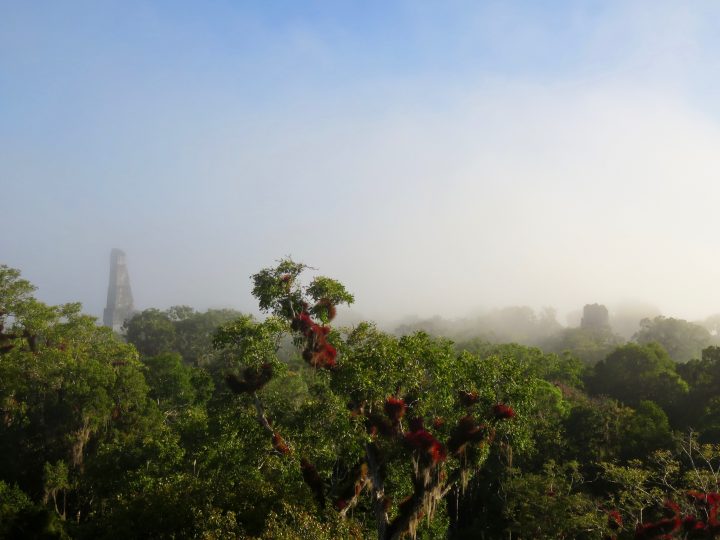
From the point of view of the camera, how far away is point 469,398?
13.7 meters

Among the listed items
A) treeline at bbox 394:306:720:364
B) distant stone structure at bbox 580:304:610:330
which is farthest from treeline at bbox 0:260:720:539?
distant stone structure at bbox 580:304:610:330

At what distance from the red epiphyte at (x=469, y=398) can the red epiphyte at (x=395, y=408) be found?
169 centimetres

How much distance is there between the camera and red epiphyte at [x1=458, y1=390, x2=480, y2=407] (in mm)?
13672

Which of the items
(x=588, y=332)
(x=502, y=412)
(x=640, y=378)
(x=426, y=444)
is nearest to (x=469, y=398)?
(x=502, y=412)

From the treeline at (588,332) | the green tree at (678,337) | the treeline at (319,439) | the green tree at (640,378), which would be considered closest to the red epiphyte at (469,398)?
the treeline at (319,439)

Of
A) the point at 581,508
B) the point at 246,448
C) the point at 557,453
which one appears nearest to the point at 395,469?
the point at 246,448

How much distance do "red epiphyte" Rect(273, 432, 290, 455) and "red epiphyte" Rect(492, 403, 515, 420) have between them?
17.9ft

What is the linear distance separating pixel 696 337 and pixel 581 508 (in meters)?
59.0

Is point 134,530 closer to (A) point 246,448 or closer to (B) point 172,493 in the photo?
(B) point 172,493

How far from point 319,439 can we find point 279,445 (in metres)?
Result: 1.19

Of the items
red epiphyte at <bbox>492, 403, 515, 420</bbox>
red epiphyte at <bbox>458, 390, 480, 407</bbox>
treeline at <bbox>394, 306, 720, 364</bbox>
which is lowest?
treeline at <bbox>394, 306, 720, 364</bbox>

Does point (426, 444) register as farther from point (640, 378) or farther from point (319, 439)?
point (640, 378)

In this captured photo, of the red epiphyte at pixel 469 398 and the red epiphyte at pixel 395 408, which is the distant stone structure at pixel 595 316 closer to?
the red epiphyte at pixel 469 398

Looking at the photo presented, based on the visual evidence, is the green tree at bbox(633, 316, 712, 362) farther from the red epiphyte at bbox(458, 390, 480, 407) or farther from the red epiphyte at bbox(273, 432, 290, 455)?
the red epiphyte at bbox(273, 432, 290, 455)
